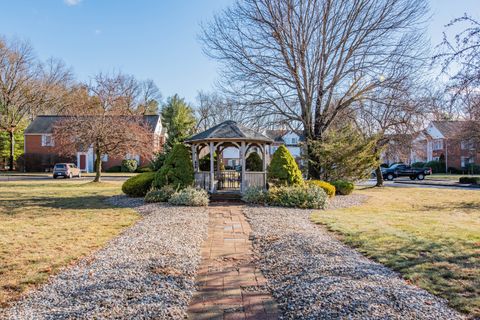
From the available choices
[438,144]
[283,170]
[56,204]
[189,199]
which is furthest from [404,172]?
[56,204]

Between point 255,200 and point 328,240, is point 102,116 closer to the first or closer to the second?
point 255,200

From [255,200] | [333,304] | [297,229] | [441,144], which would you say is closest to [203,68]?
[255,200]

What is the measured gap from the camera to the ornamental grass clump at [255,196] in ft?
40.2

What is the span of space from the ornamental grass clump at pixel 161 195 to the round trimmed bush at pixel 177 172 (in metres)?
0.35

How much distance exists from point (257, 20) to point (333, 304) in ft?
48.7

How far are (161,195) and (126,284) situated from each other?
A: 8.45 metres

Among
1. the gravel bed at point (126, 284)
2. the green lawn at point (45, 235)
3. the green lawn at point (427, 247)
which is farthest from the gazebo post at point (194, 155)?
the gravel bed at point (126, 284)

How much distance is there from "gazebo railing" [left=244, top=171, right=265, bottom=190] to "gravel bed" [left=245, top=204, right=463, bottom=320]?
22.0 feet

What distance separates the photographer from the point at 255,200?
1234 cm

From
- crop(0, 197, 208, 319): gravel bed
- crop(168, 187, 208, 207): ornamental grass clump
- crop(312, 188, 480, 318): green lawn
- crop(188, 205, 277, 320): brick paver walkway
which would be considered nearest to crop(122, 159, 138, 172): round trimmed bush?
crop(168, 187, 208, 207): ornamental grass clump

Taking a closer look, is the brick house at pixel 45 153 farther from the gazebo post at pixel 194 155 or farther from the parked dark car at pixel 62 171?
the gazebo post at pixel 194 155

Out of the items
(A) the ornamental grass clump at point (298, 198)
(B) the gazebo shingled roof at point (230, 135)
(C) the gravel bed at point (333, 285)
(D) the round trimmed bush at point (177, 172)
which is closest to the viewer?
(C) the gravel bed at point (333, 285)

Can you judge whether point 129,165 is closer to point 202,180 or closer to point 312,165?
point 312,165

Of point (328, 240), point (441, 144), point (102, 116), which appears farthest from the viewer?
point (441, 144)
